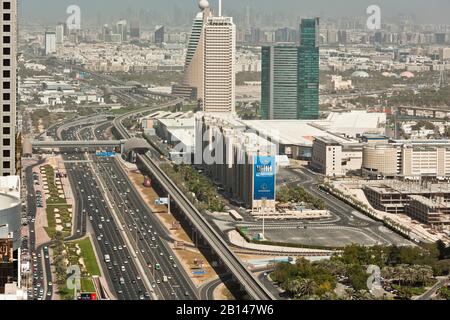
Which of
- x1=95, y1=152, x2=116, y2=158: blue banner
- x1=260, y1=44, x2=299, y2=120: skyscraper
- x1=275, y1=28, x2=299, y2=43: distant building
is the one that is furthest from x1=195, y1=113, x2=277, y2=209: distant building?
x1=275, y1=28, x2=299, y2=43: distant building

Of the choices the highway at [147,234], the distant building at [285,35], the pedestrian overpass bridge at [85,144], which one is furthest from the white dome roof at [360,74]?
the highway at [147,234]

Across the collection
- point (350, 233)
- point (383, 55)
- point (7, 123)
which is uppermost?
point (383, 55)

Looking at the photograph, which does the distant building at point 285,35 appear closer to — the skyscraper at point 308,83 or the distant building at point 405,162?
the skyscraper at point 308,83

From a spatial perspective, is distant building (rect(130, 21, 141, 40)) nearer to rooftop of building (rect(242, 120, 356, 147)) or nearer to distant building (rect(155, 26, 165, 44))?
distant building (rect(155, 26, 165, 44))

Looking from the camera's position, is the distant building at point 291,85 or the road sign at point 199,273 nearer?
the road sign at point 199,273
